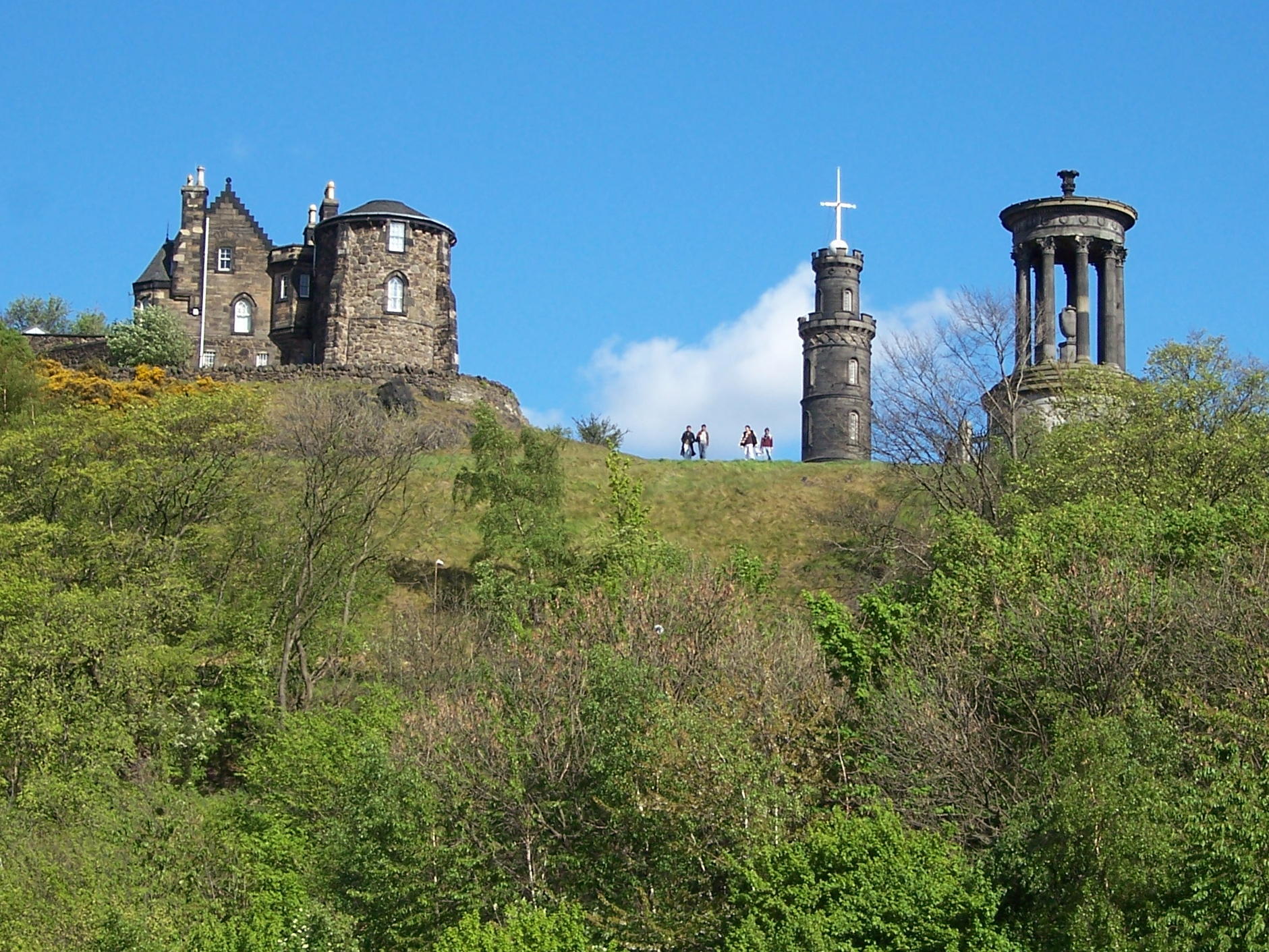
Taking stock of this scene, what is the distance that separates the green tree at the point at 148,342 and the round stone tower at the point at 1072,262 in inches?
1289

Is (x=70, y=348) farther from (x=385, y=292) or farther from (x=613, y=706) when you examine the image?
(x=613, y=706)

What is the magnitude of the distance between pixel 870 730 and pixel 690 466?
39605 millimetres

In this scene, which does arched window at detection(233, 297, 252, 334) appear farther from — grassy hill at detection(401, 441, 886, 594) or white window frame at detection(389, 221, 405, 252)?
grassy hill at detection(401, 441, 886, 594)

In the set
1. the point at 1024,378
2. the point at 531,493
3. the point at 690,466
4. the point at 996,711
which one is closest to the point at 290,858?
the point at 996,711

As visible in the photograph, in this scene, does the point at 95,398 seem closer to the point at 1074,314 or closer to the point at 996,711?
the point at 1074,314

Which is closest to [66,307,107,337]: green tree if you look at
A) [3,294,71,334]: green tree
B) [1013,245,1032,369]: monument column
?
[3,294,71,334]: green tree

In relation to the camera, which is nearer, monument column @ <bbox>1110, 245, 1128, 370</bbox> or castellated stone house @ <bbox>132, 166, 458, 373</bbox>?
monument column @ <bbox>1110, 245, 1128, 370</bbox>

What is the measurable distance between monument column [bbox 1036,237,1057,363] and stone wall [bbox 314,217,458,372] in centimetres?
2606

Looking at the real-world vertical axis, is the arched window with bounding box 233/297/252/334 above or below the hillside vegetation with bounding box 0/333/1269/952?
above

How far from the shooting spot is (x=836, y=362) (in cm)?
9138

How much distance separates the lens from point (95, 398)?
66.4 meters

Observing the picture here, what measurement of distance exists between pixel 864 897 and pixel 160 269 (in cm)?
6328

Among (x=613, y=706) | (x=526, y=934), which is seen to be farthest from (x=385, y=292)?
(x=526, y=934)

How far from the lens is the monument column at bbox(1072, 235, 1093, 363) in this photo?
5953 cm
